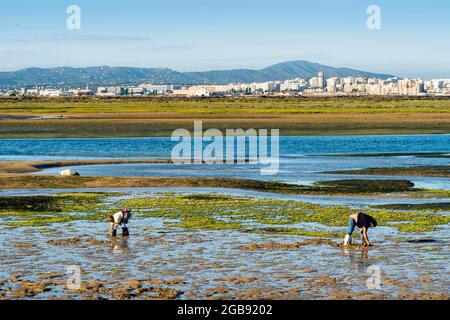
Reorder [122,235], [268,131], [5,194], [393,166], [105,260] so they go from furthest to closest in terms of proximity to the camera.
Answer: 1. [268,131]
2. [393,166]
3. [5,194]
4. [122,235]
5. [105,260]

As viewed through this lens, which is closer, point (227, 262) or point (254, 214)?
point (227, 262)

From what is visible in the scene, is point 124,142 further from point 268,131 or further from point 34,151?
point 268,131

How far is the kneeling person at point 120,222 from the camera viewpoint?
26891mm

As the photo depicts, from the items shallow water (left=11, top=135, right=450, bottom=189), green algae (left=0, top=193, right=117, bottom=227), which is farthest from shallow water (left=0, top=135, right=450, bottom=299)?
shallow water (left=11, top=135, right=450, bottom=189)

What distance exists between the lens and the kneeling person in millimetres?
26891

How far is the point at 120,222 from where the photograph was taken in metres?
27.0

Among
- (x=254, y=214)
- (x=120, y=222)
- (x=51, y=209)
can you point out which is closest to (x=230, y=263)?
(x=120, y=222)

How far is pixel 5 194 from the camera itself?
39.3 metres

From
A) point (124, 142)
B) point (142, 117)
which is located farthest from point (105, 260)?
point (142, 117)

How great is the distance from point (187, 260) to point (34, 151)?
46461 mm

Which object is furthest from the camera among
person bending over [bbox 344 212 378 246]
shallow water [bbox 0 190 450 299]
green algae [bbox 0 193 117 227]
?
green algae [bbox 0 193 117 227]

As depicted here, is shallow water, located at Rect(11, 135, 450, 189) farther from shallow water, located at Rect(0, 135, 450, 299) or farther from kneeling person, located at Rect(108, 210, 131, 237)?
kneeling person, located at Rect(108, 210, 131, 237)

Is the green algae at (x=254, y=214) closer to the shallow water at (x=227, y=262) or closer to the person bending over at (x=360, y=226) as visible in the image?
the shallow water at (x=227, y=262)

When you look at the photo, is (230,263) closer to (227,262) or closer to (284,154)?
(227,262)
